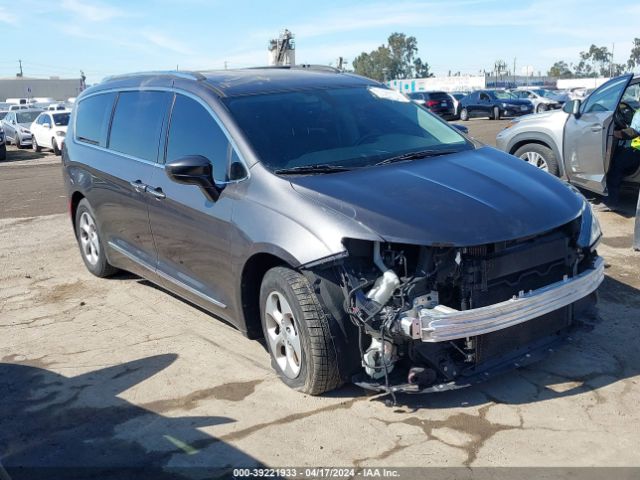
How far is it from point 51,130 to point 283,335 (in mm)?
22341

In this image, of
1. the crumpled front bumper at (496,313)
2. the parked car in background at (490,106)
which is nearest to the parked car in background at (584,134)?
the crumpled front bumper at (496,313)

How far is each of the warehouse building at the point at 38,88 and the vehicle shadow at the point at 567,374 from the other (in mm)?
84736

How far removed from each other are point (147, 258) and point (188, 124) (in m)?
1.25

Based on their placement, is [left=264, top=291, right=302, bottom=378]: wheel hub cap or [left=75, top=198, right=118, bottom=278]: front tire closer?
[left=264, top=291, right=302, bottom=378]: wheel hub cap

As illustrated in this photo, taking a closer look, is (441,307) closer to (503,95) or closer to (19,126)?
(19,126)

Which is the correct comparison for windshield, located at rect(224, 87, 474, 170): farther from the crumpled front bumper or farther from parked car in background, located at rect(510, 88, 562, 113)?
parked car in background, located at rect(510, 88, 562, 113)

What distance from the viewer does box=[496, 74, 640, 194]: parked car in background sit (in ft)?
26.8

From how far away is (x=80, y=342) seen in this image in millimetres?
5355

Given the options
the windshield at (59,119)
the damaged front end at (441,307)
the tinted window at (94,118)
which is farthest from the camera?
the windshield at (59,119)

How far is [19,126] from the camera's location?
27.2 m

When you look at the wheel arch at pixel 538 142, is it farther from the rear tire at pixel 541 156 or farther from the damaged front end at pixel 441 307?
the damaged front end at pixel 441 307

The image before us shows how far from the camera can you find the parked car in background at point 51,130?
23.7 m

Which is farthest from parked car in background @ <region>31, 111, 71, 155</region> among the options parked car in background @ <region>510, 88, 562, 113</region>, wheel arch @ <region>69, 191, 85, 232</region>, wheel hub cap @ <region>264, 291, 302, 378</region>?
parked car in background @ <region>510, 88, 562, 113</region>

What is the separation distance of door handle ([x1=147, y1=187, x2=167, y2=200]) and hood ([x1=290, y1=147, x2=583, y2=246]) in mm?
1371
